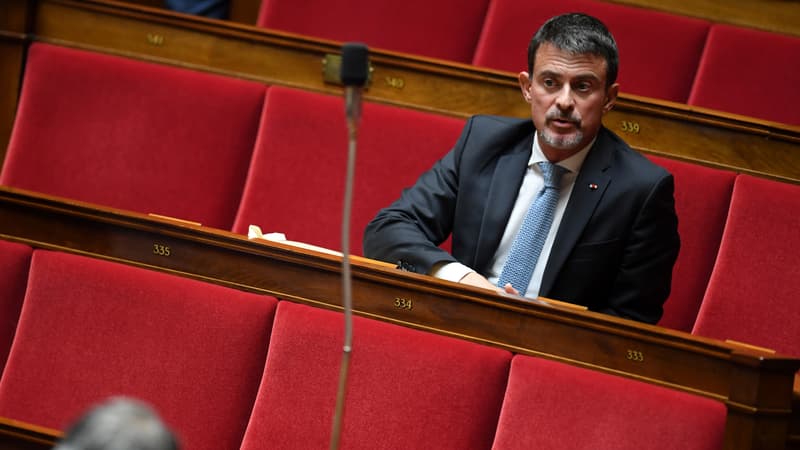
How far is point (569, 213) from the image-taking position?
0.63m

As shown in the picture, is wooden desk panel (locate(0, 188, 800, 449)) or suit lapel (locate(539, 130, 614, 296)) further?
suit lapel (locate(539, 130, 614, 296))

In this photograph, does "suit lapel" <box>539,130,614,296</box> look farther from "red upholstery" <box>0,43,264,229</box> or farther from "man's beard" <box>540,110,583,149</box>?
"red upholstery" <box>0,43,264,229</box>

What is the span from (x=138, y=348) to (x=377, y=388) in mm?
106

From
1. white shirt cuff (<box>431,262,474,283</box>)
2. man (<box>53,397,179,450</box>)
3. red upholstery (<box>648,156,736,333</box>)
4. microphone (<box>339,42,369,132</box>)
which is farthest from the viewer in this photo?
red upholstery (<box>648,156,736,333</box>)

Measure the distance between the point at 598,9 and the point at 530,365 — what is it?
39cm

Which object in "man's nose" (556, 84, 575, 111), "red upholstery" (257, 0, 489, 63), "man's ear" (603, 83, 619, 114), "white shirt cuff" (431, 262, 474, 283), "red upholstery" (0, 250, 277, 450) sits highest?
"red upholstery" (257, 0, 489, 63)

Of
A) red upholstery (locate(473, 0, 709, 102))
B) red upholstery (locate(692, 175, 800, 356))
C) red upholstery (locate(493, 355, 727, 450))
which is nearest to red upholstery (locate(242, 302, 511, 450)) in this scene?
red upholstery (locate(493, 355, 727, 450))

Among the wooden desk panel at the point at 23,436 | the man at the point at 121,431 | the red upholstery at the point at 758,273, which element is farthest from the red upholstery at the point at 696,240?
the man at the point at 121,431

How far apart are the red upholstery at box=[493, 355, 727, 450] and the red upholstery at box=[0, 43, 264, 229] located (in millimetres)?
352

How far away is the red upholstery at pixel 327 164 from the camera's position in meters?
0.76

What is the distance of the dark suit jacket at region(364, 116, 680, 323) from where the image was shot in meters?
0.62

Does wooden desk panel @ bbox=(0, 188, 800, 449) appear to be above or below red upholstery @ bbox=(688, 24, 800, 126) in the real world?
below

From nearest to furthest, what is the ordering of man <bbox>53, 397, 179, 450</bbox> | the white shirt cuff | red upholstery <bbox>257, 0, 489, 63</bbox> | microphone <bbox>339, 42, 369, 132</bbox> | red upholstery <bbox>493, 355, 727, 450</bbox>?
man <bbox>53, 397, 179, 450</bbox>, microphone <bbox>339, 42, 369, 132</bbox>, red upholstery <bbox>493, 355, 727, 450</bbox>, the white shirt cuff, red upholstery <bbox>257, 0, 489, 63</bbox>

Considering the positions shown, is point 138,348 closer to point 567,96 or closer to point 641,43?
point 567,96
